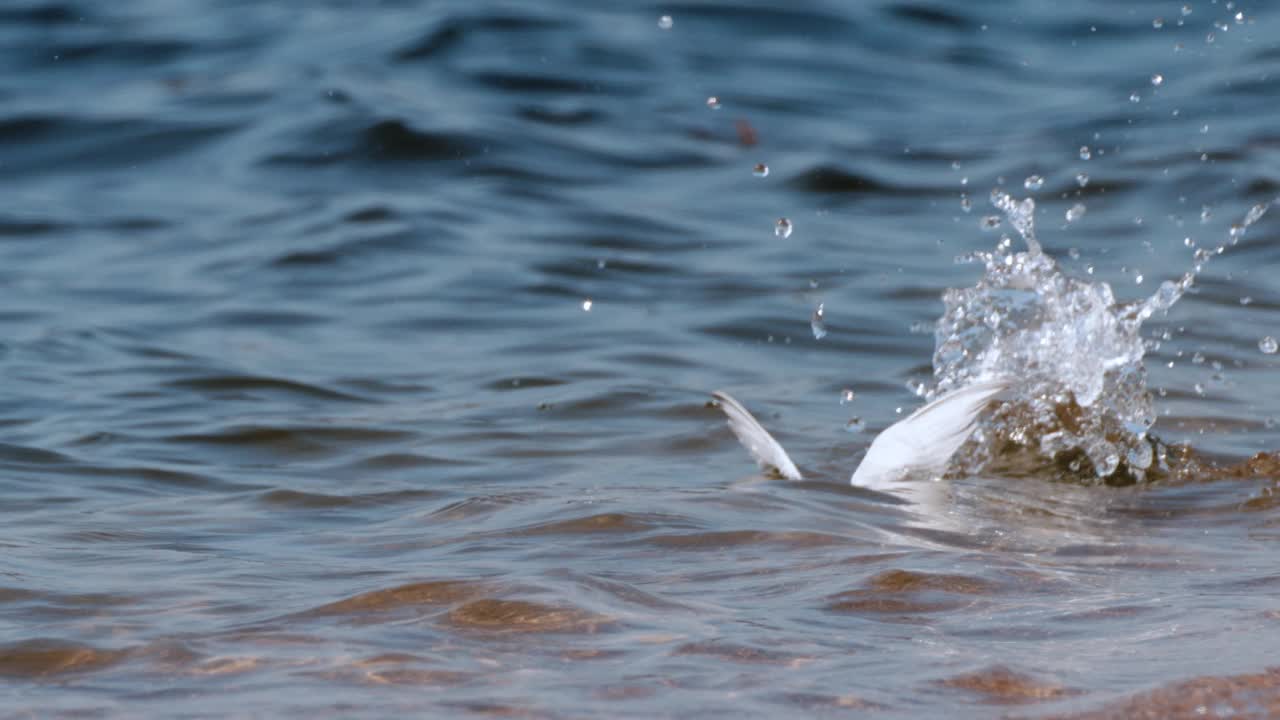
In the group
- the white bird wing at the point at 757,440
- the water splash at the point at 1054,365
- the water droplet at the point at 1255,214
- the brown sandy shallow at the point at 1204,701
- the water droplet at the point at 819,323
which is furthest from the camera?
the water droplet at the point at 1255,214

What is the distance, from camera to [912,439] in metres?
3.66

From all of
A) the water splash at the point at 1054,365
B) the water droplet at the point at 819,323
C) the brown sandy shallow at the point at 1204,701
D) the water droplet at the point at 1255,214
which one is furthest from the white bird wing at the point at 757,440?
the water droplet at the point at 1255,214

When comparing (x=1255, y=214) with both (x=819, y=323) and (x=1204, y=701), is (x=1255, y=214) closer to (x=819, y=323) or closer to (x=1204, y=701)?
(x=819, y=323)

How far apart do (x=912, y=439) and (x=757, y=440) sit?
341mm

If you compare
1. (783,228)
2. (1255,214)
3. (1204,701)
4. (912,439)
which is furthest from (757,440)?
(1255,214)

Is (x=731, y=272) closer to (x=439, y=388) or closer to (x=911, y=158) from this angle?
(x=439, y=388)

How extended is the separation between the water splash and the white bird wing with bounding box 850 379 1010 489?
31 centimetres

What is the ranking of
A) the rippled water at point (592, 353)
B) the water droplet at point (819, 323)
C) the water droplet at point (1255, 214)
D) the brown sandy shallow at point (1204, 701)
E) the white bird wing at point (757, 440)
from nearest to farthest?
1. the brown sandy shallow at point (1204, 701)
2. the rippled water at point (592, 353)
3. the white bird wing at point (757, 440)
4. the water droplet at point (819, 323)
5. the water droplet at point (1255, 214)

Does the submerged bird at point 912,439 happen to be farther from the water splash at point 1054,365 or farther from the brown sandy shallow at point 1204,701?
the brown sandy shallow at point 1204,701

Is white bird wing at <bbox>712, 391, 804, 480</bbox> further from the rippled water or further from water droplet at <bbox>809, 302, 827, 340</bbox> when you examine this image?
water droplet at <bbox>809, 302, 827, 340</bbox>

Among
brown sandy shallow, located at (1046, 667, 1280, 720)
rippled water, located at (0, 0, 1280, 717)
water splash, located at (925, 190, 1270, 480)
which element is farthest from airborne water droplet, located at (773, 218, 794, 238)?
brown sandy shallow, located at (1046, 667, 1280, 720)

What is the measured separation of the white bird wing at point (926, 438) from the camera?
11.8ft

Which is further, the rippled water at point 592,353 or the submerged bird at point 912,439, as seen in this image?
the submerged bird at point 912,439

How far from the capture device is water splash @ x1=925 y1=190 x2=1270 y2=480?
13.0ft
